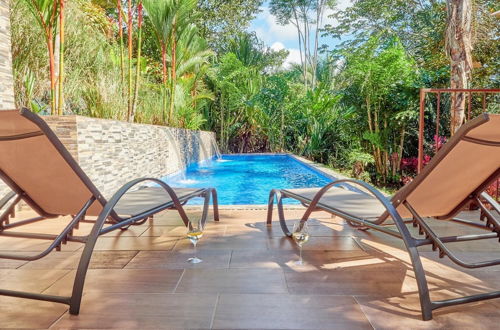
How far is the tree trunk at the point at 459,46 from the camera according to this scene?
5043 mm

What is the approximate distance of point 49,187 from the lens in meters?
1.87

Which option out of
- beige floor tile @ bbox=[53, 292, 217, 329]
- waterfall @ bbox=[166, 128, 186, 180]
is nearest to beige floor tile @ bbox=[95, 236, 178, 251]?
beige floor tile @ bbox=[53, 292, 217, 329]

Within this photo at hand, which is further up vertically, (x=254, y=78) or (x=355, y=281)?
(x=254, y=78)

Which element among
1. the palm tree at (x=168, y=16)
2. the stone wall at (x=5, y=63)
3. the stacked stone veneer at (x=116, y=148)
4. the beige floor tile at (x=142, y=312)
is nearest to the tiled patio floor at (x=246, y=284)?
the beige floor tile at (x=142, y=312)

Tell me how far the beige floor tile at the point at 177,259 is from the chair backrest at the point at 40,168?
43 centimetres

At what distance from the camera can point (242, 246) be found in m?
2.37

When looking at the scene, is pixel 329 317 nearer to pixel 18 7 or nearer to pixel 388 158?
pixel 18 7

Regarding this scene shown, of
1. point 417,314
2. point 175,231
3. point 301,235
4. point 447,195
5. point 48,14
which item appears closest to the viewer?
point 417,314

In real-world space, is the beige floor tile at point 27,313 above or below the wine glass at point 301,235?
below

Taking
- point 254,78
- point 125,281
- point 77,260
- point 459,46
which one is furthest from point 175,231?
point 254,78

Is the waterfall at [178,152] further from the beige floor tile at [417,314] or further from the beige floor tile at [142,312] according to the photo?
the beige floor tile at [417,314]

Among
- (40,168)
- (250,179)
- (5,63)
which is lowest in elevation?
(250,179)

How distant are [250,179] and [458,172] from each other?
6547 mm

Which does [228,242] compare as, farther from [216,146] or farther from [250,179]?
[216,146]
